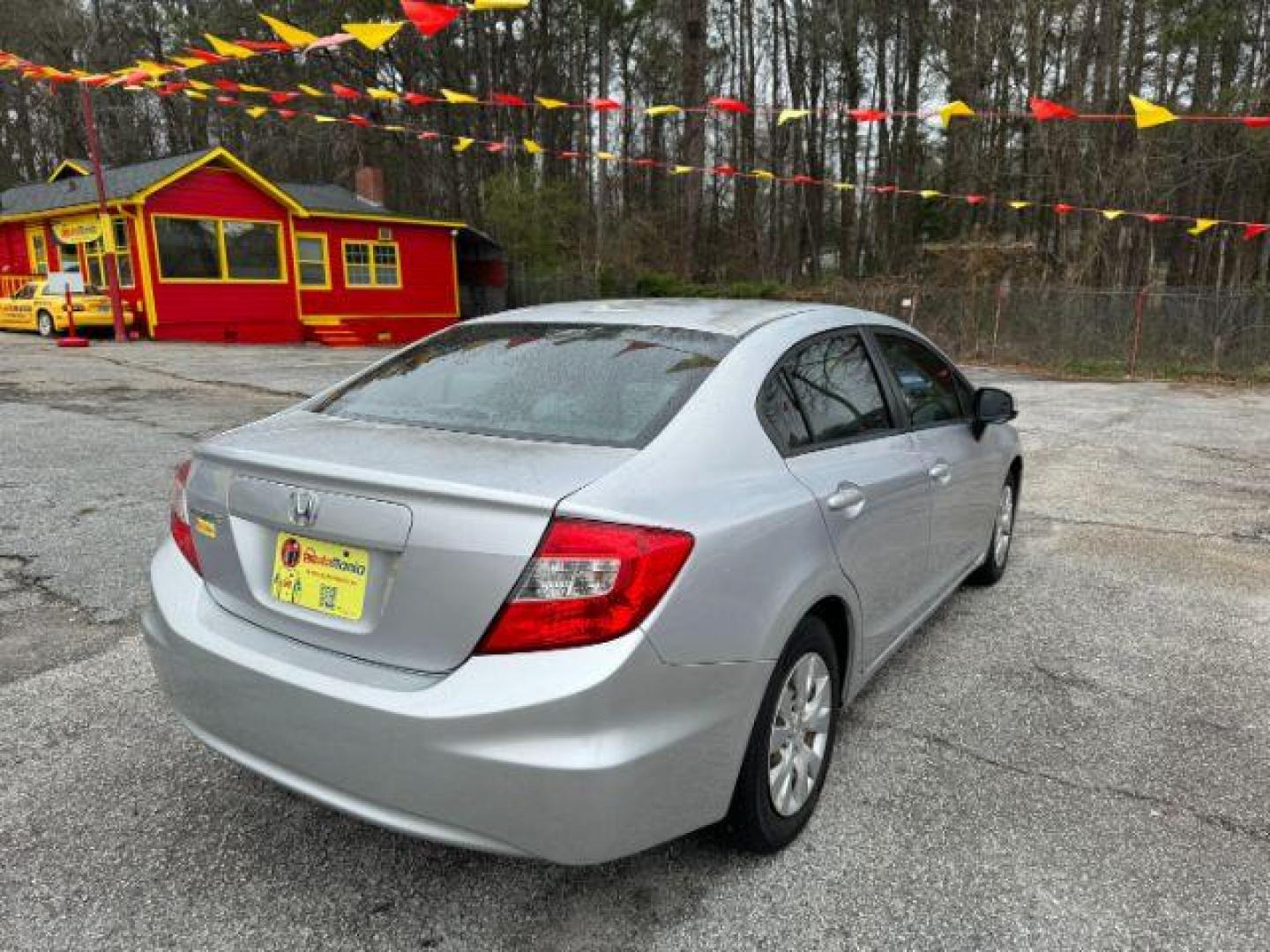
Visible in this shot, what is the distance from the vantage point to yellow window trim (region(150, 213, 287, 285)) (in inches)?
805

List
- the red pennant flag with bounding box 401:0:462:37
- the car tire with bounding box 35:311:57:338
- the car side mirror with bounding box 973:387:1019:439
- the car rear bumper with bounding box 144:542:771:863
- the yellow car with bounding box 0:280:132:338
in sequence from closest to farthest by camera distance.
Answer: the car rear bumper with bounding box 144:542:771:863, the car side mirror with bounding box 973:387:1019:439, the red pennant flag with bounding box 401:0:462:37, the yellow car with bounding box 0:280:132:338, the car tire with bounding box 35:311:57:338

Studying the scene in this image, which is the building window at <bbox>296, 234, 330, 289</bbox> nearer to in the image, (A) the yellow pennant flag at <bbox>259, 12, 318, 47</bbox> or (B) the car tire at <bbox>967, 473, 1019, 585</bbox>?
(A) the yellow pennant flag at <bbox>259, 12, 318, 47</bbox>

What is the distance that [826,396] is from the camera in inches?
113

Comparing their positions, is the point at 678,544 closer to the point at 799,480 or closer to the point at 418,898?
the point at 799,480

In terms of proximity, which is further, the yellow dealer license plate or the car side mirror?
the car side mirror

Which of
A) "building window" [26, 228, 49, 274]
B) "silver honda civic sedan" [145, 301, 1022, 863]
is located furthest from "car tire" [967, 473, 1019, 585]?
"building window" [26, 228, 49, 274]

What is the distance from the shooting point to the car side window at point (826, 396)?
2.59 meters

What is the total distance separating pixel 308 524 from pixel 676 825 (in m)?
1.09

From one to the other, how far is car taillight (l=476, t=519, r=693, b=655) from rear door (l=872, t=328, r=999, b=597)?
1804 millimetres

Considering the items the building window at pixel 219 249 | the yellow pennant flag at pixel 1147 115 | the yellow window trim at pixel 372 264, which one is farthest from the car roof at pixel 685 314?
the yellow window trim at pixel 372 264

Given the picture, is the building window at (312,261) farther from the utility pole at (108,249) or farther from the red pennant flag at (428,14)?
the red pennant flag at (428,14)

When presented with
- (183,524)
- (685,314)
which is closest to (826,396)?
(685,314)

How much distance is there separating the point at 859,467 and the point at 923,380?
1111 mm

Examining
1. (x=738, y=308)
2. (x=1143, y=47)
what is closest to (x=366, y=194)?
(x=1143, y=47)
